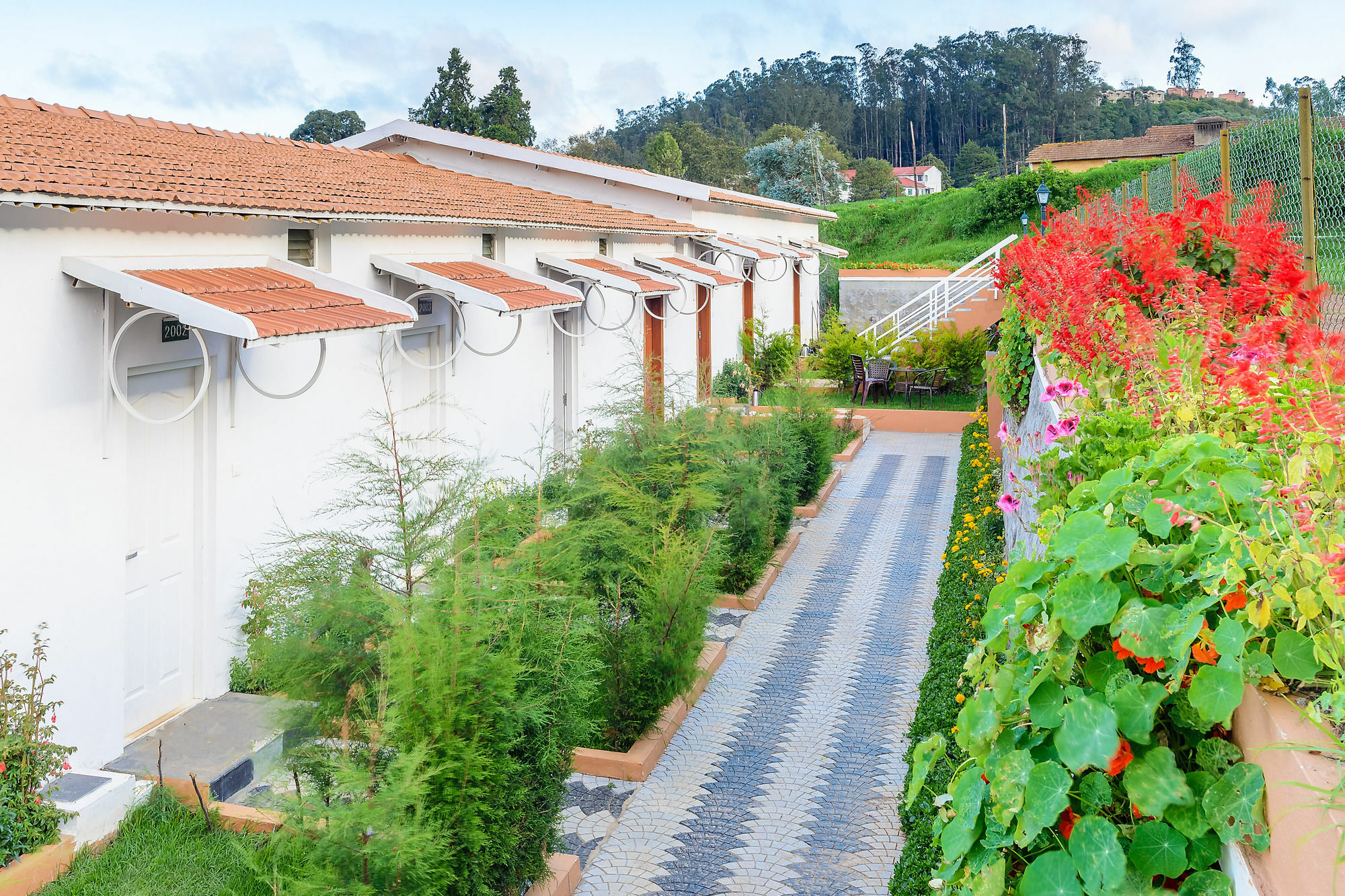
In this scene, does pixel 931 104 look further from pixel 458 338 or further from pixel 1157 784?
pixel 1157 784

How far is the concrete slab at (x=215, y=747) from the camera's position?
5156 millimetres

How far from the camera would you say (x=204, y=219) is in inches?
245

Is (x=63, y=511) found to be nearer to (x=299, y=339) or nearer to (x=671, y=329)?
(x=299, y=339)

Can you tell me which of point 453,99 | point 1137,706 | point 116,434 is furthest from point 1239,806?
point 453,99

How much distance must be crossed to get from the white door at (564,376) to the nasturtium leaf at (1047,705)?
10.1 meters

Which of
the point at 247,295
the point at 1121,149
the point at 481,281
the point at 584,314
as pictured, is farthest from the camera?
the point at 1121,149

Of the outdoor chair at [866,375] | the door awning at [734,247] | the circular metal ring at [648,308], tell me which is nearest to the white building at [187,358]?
the circular metal ring at [648,308]

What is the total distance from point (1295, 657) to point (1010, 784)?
57cm

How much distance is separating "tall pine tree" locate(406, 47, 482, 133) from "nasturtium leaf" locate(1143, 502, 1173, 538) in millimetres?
48028

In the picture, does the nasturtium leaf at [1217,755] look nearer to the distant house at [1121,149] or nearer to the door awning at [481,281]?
the door awning at [481,281]

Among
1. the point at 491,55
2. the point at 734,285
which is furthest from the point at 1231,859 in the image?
the point at 491,55

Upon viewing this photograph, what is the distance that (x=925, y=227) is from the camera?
142ft

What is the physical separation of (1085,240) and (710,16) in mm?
110048

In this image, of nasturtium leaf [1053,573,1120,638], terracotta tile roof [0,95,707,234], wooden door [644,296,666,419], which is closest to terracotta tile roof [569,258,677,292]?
terracotta tile roof [0,95,707,234]
